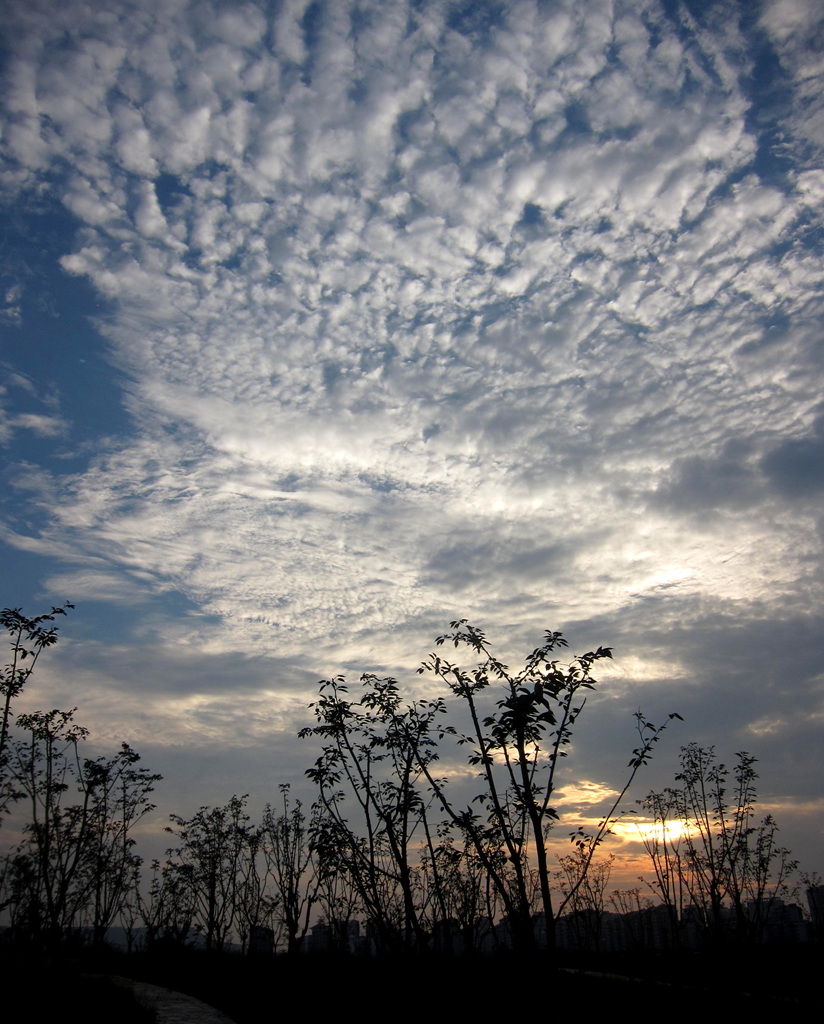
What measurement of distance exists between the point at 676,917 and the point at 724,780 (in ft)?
29.8

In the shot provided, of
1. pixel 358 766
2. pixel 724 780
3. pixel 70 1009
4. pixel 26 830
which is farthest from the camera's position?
pixel 26 830

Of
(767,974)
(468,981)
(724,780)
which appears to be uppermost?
(724,780)

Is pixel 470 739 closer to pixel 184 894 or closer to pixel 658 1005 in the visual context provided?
pixel 658 1005

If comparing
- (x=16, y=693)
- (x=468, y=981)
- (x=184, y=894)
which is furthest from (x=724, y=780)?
(x=184, y=894)

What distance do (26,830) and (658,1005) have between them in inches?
895

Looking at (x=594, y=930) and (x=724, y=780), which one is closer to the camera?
(x=724, y=780)

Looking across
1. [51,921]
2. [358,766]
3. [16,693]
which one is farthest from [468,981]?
[51,921]

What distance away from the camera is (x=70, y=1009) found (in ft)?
28.7

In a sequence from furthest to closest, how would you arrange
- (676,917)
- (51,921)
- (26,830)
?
1. (676,917)
2. (26,830)
3. (51,921)

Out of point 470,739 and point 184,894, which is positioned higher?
point 470,739

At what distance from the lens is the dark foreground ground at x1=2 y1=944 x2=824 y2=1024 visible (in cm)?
→ 649

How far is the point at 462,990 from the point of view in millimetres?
8664

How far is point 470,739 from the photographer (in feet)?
25.9

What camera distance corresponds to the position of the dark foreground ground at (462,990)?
649 cm
